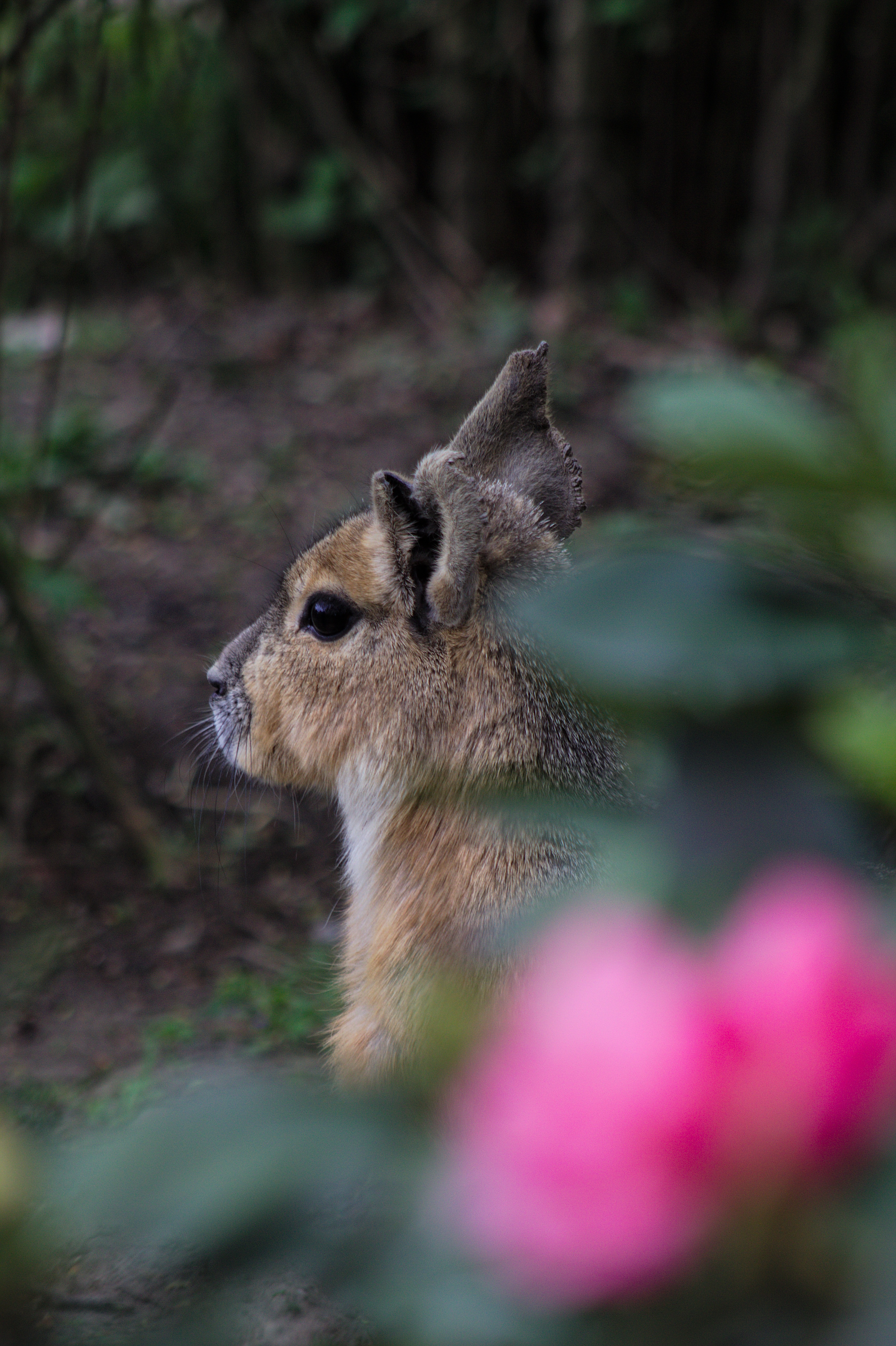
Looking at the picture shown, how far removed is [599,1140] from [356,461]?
19.6ft

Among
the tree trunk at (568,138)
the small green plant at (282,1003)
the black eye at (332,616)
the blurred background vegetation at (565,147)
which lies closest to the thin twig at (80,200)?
the black eye at (332,616)

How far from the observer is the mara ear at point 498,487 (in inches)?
88.0

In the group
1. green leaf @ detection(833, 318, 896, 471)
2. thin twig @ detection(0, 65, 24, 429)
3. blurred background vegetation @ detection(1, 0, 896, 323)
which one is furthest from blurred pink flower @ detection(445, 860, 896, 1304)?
blurred background vegetation @ detection(1, 0, 896, 323)

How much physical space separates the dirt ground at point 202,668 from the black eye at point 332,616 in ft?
1.97

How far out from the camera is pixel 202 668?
191 inches

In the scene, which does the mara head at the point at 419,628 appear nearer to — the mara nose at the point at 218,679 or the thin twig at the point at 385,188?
the mara nose at the point at 218,679

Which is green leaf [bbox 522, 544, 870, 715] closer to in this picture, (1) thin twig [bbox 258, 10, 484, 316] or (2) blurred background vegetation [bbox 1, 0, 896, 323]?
(1) thin twig [bbox 258, 10, 484, 316]

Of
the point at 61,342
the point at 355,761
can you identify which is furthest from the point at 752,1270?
the point at 61,342

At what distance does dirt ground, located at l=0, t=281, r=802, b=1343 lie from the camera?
10.4 feet

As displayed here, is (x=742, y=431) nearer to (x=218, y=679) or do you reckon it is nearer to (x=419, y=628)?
(x=419, y=628)

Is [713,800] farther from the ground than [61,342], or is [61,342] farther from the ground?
[61,342]

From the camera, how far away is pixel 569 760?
2.29m

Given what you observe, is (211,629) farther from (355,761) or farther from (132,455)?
(355,761)

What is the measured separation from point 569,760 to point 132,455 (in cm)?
312
